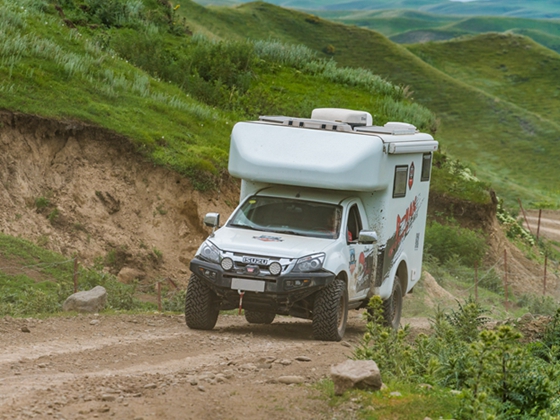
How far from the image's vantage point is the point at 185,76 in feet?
95.9

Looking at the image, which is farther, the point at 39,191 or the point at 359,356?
the point at 39,191

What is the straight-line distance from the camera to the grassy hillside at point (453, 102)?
59906mm

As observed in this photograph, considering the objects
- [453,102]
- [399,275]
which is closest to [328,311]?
[399,275]

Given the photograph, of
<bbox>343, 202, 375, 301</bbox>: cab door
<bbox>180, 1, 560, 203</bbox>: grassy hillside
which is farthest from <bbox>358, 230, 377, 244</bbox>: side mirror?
<bbox>180, 1, 560, 203</bbox>: grassy hillside

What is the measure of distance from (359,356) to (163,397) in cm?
232

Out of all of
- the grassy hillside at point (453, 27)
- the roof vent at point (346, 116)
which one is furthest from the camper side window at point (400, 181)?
the grassy hillside at point (453, 27)

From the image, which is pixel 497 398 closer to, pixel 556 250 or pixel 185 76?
pixel 185 76

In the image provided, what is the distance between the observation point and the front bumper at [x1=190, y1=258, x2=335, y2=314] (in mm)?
12570

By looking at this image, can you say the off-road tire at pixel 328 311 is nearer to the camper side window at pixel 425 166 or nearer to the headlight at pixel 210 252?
the headlight at pixel 210 252

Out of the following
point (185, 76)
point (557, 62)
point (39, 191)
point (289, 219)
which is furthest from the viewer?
point (557, 62)

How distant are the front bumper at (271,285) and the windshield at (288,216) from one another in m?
1.09

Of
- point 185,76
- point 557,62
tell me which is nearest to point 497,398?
point 185,76

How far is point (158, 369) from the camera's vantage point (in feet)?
34.2

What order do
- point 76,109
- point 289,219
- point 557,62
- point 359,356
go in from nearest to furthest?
point 359,356 → point 289,219 → point 76,109 → point 557,62
